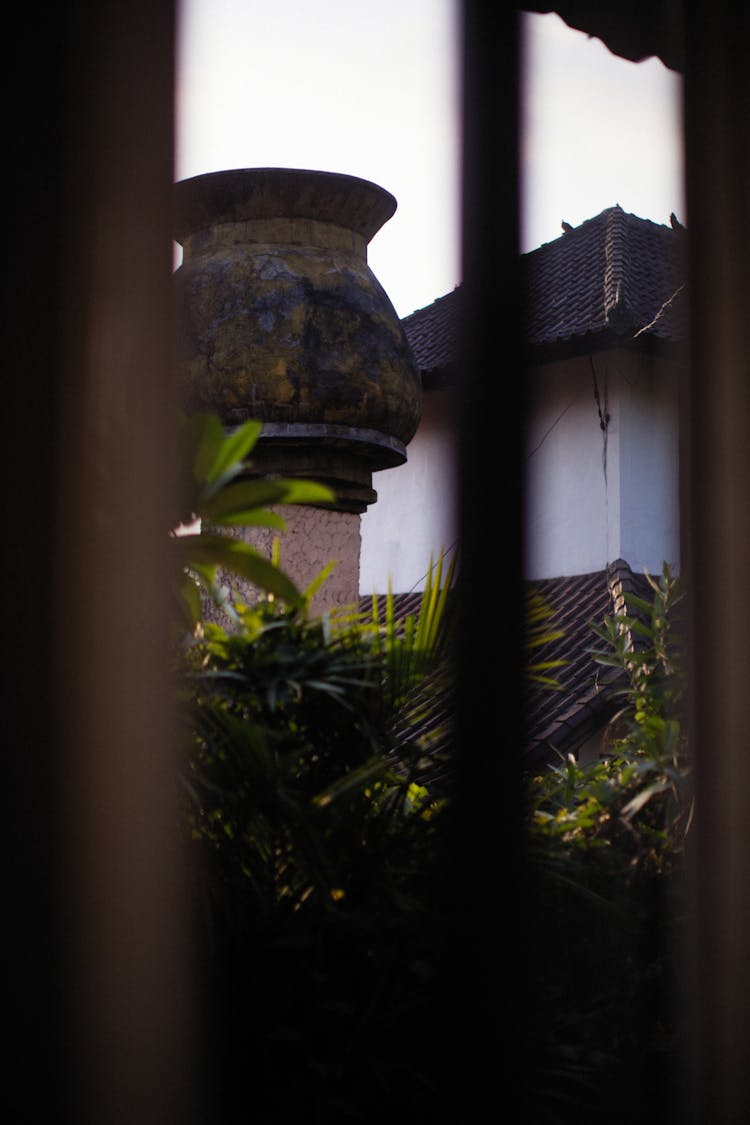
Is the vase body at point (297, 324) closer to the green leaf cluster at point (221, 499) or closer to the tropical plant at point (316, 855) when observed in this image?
the tropical plant at point (316, 855)

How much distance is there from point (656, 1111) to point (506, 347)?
1072 mm

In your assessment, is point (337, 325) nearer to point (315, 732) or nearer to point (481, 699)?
point (315, 732)

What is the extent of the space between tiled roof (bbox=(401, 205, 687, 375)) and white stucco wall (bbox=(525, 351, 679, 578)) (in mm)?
287

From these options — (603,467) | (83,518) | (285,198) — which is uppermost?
(603,467)

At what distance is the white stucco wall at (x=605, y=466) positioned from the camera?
30.1 ft

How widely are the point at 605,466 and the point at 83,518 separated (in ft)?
27.4

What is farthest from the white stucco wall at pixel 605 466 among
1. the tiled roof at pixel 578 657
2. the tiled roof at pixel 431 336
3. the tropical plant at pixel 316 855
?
the tropical plant at pixel 316 855

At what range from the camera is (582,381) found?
30.7 ft

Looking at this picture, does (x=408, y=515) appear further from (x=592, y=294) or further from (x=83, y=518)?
(x=83, y=518)

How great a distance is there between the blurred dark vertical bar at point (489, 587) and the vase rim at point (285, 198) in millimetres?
2292

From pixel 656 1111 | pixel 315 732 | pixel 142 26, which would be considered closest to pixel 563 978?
pixel 656 1111

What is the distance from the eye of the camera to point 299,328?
10.3ft

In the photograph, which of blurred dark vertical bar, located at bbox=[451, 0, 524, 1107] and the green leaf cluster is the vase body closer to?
the green leaf cluster

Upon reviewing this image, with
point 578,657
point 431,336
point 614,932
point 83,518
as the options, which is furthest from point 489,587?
point 431,336
